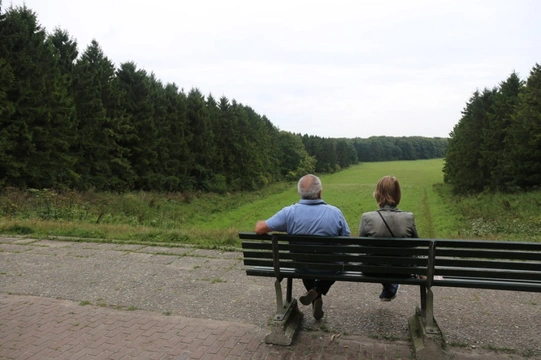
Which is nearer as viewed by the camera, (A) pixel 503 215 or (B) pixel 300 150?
(A) pixel 503 215

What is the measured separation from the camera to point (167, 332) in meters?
3.98

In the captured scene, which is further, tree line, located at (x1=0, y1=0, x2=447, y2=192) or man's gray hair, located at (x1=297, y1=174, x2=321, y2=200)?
tree line, located at (x1=0, y1=0, x2=447, y2=192)

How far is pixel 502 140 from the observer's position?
102 ft

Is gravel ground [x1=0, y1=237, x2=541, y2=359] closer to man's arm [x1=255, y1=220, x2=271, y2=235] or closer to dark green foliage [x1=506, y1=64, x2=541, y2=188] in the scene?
man's arm [x1=255, y1=220, x2=271, y2=235]

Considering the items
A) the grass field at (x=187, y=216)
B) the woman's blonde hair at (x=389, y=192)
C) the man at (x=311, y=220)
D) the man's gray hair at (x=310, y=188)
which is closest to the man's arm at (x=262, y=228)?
the man at (x=311, y=220)

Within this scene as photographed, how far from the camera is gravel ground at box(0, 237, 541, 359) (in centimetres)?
393

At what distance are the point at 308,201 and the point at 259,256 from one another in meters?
0.76

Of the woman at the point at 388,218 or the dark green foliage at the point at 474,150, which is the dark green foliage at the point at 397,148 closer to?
the dark green foliage at the point at 474,150

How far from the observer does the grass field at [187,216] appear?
891 cm

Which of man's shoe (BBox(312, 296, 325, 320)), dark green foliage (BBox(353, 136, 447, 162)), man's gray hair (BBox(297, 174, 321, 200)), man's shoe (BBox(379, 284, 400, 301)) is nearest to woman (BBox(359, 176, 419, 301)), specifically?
man's gray hair (BBox(297, 174, 321, 200))

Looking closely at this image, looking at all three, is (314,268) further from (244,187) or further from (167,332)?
(244,187)

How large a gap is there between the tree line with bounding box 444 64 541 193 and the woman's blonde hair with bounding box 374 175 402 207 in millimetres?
24887

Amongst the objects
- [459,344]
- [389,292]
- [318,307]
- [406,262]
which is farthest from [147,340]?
[459,344]

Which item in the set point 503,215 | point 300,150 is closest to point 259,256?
point 503,215
